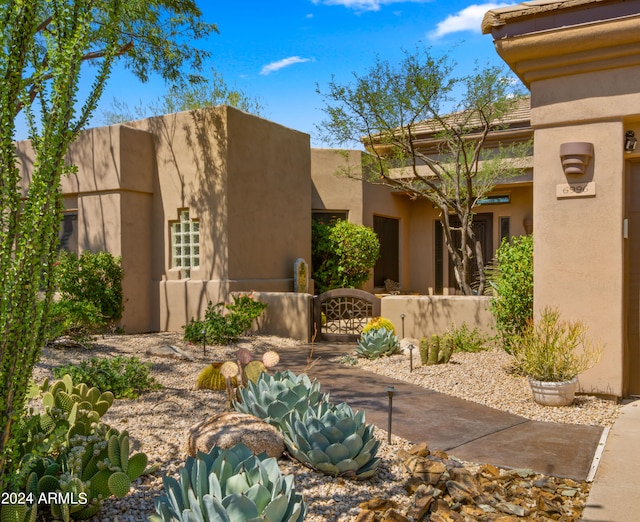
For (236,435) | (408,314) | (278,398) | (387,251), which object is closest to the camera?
(236,435)

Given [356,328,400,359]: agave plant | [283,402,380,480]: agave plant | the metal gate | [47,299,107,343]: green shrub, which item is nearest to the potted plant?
Result: [356,328,400,359]: agave plant

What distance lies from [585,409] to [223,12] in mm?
10478

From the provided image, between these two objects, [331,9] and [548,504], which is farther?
[331,9]

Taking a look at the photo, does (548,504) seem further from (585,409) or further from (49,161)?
(49,161)

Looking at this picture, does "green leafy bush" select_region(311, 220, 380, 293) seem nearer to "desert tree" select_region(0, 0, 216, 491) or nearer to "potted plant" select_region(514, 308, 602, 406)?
"potted plant" select_region(514, 308, 602, 406)

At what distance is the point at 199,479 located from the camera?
2779 mm

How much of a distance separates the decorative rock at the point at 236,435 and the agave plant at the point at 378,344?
4.52 metres

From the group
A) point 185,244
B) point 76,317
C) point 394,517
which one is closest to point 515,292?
point 394,517

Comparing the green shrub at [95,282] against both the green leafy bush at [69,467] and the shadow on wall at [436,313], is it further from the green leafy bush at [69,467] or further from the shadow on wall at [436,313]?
the green leafy bush at [69,467]

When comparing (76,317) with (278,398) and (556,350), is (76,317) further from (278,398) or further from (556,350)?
(556,350)

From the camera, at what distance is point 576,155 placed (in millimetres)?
5953

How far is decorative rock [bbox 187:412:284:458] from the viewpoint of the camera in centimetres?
376

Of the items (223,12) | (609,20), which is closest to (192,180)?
(223,12)

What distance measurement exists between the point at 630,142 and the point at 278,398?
4786mm
